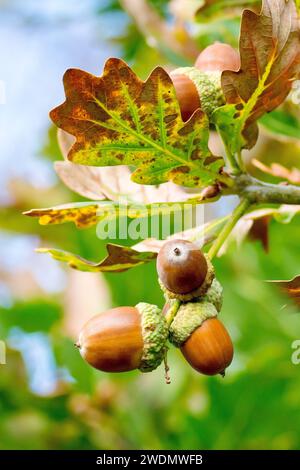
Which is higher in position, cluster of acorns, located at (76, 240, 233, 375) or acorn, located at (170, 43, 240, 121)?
acorn, located at (170, 43, 240, 121)

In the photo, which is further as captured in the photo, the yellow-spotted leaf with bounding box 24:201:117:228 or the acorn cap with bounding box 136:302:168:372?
the yellow-spotted leaf with bounding box 24:201:117:228

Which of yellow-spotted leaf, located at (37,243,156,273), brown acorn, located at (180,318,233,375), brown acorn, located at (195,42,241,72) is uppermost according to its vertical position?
brown acorn, located at (195,42,241,72)

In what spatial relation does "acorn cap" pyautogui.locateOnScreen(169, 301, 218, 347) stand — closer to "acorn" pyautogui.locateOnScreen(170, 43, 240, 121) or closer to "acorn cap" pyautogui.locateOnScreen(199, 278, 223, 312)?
"acorn cap" pyautogui.locateOnScreen(199, 278, 223, 312)

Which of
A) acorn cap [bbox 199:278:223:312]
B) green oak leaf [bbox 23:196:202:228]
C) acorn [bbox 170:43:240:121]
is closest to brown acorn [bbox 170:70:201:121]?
acorn [bbox 170:43:240:121]

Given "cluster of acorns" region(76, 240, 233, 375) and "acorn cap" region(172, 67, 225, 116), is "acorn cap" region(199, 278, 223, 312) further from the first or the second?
"acorn cap" region(172, 67, 225, 116)

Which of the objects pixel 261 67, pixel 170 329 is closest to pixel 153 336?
pixel 170 329

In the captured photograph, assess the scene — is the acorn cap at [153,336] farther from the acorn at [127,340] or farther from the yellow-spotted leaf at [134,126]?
the yellow-spotted leaf at [134,126]

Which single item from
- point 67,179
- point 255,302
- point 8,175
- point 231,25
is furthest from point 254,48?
point 8,175

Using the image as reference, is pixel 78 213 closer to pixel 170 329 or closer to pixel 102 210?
pixel 102 210
